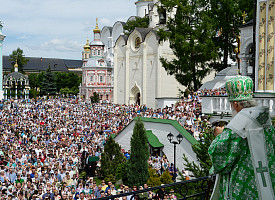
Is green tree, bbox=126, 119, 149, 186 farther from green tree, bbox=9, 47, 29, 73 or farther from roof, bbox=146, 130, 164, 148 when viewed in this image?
green tree, bbox=9, 47, 29, 73

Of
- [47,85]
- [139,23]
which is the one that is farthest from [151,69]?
[47,85]

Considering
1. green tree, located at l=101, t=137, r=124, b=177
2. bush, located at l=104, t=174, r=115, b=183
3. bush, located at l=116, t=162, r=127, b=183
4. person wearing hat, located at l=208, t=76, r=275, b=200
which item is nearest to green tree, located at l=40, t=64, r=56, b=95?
green tree, located at l=101, t=137, r=124, b=177

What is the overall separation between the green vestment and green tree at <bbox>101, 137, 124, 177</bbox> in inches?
547

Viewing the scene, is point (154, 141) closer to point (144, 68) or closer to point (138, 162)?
point (138, 162)

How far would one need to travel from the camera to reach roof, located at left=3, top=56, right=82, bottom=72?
371 ft

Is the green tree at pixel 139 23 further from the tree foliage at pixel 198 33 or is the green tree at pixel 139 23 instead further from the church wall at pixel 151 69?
the tree foliage at pixel 198 33

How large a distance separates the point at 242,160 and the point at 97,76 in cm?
6580

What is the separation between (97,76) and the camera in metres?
68.2

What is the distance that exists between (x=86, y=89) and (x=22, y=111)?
34.6m

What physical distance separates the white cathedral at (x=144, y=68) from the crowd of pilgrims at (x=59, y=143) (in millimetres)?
9414

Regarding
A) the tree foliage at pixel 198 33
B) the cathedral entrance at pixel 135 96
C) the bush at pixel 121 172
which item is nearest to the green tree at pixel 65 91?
the cathedral entrance at pixel 135 96

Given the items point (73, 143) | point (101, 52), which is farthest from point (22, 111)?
point (101, 52)

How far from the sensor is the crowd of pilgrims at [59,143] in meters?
11.9

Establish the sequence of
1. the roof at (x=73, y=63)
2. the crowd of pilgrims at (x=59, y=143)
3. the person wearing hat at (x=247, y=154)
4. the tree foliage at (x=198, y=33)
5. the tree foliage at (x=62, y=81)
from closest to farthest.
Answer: the person wearing hat at (x=247, y=154) → the crowd of pilgrims at (x=59, y=143) → the tree foliage at (x=198, y=33) → the tree foliage at (x=62, y=81) → the roof at (x=73, y=63)
